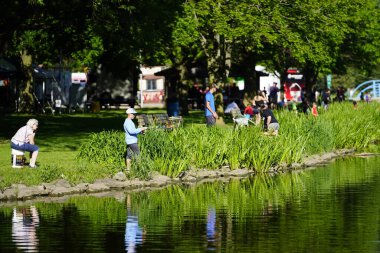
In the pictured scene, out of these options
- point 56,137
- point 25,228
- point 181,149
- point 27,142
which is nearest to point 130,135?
point 181,149

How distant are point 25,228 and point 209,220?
11.9 ft

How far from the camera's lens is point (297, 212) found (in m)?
22.8

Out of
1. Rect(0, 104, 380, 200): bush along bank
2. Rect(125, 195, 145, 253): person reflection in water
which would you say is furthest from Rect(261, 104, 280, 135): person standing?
Rect(125, 195, 145, 253): person reflection in water

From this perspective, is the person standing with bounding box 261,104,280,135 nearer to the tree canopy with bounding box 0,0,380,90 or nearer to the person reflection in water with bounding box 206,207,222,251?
the tree canopy with bounding box 0,0,380,90

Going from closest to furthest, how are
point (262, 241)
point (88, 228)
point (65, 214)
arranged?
point (262, 241) < point (88, 228) < point (65, 214)

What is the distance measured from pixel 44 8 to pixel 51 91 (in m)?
35.7

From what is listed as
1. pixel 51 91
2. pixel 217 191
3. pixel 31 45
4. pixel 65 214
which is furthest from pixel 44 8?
pixel 51 91

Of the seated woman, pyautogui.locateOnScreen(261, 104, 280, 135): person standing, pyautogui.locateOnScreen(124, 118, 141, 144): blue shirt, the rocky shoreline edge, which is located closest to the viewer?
the rocky shoreline edge

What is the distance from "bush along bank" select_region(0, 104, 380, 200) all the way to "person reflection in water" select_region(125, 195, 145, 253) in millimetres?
4353

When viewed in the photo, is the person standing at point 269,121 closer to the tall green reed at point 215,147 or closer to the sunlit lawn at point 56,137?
the tall green reed at point 215,147

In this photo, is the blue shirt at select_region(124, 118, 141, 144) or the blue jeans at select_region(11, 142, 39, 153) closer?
the blue jeans at select_region(11, 142, 39, 153)

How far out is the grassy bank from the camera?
28047mm

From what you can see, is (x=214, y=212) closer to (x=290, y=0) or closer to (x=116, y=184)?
(x=116, y=184)

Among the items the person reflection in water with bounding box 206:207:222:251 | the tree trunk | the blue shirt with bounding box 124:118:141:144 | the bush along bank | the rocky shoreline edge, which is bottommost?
the person reflection in water with bounding box 206:207:222:251
